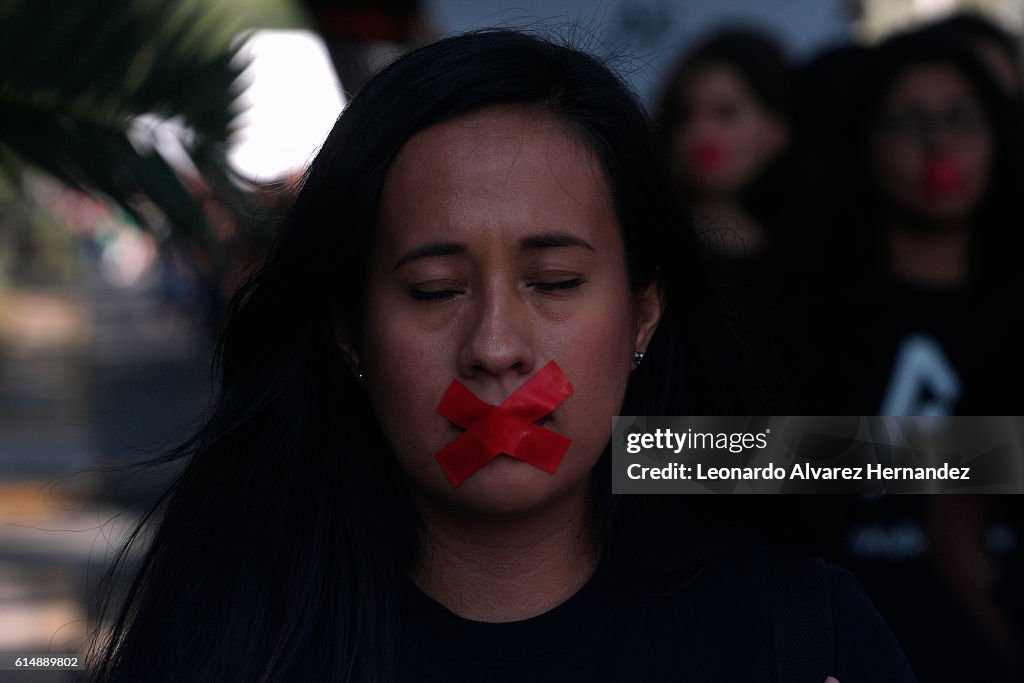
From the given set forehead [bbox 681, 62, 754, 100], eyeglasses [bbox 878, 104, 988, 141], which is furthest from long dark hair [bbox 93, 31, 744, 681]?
forehead [bbox 681, 62, 754, 100]

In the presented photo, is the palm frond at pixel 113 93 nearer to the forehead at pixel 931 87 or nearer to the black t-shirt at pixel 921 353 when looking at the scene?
the black t-shirt at pixel 921 353

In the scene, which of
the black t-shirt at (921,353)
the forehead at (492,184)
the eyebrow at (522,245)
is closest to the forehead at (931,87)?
the black t-shirt at (921,353)

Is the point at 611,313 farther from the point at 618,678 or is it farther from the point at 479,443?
the point at 618,678

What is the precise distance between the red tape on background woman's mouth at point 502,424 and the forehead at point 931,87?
1.62 metres

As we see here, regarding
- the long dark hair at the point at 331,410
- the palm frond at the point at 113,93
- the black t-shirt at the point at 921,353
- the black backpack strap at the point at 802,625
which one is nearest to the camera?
the black backpack strap at the point at 802,625

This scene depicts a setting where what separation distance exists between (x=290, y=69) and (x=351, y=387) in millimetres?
1652

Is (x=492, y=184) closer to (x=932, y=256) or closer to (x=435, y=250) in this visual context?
(x=435, y=250)

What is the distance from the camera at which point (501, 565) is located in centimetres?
179

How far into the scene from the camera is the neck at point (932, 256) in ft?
9.51

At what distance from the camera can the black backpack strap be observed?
1.64 meters

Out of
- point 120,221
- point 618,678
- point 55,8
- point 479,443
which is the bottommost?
point 618,678

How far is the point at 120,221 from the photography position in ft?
8.57

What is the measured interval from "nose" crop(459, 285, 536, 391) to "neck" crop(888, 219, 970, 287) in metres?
1.49

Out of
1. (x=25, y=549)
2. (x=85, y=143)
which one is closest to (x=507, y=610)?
(x=85, y=143)
